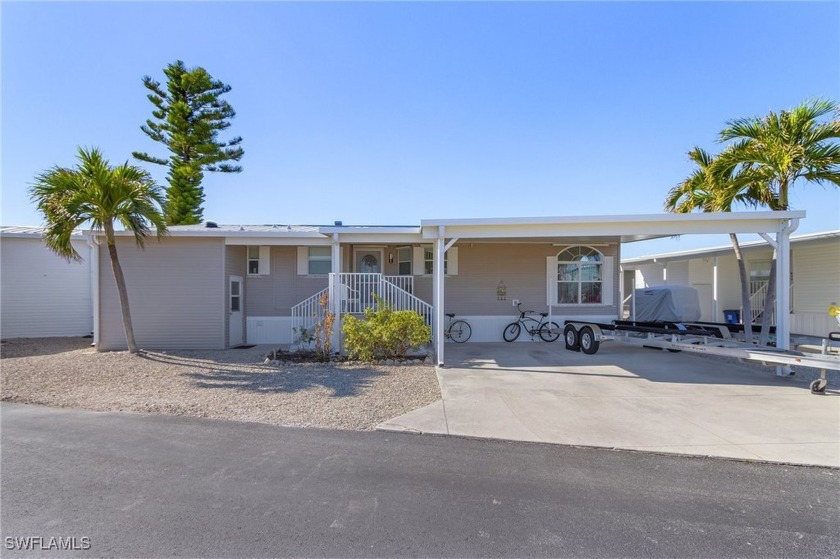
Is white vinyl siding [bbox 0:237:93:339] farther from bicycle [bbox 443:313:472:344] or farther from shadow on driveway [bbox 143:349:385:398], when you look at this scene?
bicycle [bbox 443:313:472:344]

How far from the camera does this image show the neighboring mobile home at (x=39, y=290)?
1325 centimetres

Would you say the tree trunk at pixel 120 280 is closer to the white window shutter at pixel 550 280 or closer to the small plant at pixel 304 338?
the small plant at pixel 304 338

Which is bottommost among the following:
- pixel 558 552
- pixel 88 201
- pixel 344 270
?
pixel 558 552

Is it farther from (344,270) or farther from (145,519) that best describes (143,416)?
(344,270)

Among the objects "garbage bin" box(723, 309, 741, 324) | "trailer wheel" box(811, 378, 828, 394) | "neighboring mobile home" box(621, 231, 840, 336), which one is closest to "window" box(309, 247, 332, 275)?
"trailer wheel" box(811, 378, 828, 394)

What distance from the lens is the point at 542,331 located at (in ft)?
43.0

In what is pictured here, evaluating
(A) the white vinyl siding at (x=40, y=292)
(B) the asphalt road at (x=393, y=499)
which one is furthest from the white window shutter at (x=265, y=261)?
(B) the asphalt road at (x=393, y=499)

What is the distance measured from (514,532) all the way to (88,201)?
10.5m

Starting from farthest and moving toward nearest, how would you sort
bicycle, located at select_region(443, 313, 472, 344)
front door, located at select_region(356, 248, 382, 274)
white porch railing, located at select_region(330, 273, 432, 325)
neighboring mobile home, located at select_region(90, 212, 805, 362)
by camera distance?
front door, located at select_region(356, 248, 382, 274), bicycle, located at select_region(443, 313, 472, 344), white porch railing, located at select_region(330, 273, 432, 325), neighboring mobile home, located at select_region(90, 212, 805, 362)

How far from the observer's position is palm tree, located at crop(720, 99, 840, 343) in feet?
27.9

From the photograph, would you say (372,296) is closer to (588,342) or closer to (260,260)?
(260,260)

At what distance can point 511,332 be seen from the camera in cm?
1305

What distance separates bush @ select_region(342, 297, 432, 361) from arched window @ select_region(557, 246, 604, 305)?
Result: 6.00m

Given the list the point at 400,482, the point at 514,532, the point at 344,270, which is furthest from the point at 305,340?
the point at 514,532
